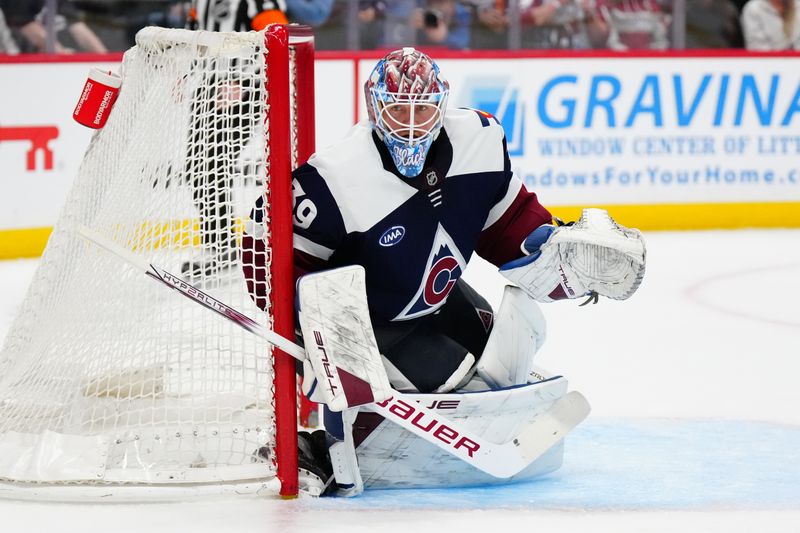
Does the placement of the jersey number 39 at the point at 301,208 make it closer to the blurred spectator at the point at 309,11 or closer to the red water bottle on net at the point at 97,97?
the red water bottle on net at the point at 97,97

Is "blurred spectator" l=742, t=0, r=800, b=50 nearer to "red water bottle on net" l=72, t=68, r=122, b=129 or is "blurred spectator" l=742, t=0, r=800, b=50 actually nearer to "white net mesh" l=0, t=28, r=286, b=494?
"white net mesh" l=0, t=28, r=286, b=494

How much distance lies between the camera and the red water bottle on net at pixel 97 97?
2.54 m

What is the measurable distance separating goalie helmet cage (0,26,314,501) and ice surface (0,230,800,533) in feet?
0.32

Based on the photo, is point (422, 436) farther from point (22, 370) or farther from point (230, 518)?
point (22, 370)

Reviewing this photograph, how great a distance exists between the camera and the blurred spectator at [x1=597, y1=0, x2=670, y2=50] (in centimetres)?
622

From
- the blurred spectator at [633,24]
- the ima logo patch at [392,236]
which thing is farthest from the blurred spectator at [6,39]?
the ima logo patch at [392,236]

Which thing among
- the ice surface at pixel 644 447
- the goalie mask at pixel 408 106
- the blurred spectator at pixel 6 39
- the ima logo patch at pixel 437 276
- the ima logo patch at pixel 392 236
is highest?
the blurred spectator at pixel 6 39

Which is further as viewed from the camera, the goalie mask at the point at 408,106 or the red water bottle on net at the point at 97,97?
the red water bottle on net at the point at 97,97

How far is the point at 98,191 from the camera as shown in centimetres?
259

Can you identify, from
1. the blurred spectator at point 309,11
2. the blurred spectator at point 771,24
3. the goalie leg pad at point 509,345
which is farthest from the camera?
the blurred spectator at point 771,24

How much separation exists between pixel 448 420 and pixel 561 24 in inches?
163

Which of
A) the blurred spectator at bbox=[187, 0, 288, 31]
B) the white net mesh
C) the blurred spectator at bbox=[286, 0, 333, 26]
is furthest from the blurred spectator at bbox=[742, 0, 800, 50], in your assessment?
the white net mesh

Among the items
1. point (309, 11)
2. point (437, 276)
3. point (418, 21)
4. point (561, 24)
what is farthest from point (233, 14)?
point (437, 276)

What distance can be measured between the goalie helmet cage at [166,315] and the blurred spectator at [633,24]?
385cm
